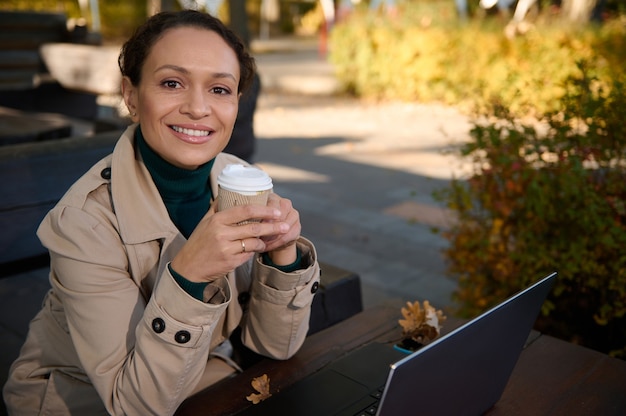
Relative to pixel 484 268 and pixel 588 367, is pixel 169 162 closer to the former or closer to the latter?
pixel 588 367

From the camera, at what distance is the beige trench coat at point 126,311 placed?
135 cm

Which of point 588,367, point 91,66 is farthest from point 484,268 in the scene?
point 91,66

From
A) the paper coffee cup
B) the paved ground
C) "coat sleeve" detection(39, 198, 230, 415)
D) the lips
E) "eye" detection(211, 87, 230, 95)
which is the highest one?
"eye" detection(211, 87, 230, 95)

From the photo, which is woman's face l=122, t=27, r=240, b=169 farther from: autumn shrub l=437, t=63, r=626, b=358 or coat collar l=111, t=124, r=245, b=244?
autumn shrub l=437, t=63, r=626, b=358

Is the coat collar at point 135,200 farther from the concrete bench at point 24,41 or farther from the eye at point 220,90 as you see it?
the concrete bench at point 24,41

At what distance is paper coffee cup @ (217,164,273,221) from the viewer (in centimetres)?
129

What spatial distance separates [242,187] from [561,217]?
183cm

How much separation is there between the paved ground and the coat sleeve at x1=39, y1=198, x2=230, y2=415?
88cm

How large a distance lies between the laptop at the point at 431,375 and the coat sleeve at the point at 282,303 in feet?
0.45

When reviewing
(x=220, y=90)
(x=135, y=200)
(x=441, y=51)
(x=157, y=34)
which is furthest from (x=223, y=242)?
(x=441, y=51)

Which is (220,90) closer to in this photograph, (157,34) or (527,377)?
(157,34)

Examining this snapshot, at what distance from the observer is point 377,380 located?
5.02ft

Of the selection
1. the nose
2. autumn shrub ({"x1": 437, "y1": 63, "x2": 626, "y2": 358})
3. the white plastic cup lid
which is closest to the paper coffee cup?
the white plastic cup lid

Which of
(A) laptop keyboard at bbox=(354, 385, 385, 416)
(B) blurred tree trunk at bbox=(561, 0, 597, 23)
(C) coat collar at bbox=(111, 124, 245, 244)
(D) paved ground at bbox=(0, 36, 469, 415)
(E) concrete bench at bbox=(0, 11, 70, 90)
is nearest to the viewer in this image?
(A) laptop keyboard at bbox=(354, 385, 385, 416)
